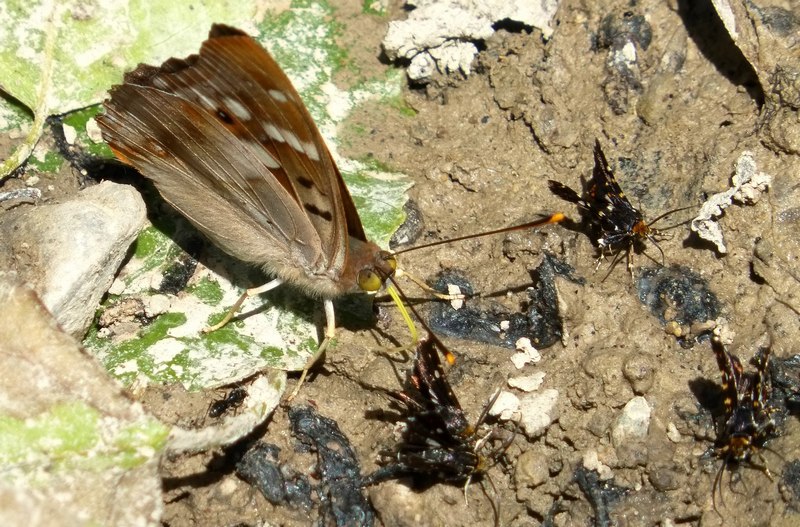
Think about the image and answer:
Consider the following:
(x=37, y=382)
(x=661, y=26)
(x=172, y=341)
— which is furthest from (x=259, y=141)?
(x=661, y=26)

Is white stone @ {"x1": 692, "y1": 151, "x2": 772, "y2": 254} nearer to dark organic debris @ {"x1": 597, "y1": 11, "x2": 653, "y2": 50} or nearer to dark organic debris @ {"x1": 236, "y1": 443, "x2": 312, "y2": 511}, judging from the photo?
dark organic debris @ {"x1": 597, "y1": 11, "x2": 653, "y2": 50}

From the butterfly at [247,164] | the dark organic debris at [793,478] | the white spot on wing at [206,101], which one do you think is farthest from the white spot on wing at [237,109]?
the dark organic debris at [793,478]

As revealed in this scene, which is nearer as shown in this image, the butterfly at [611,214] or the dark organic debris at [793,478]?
the dark organic debris at [793,478]

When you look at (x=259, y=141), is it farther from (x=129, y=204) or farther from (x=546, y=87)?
(x=546, y=87)

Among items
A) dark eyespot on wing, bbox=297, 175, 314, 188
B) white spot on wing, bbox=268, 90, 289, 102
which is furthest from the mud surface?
white spot on wing, bbox=268, 90, 289, 102

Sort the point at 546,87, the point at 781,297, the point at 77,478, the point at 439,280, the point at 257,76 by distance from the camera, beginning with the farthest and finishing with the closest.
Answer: the point at 546,87
the point at 439,280
the point at 781,297
the point at 257,76
the point at 77,478

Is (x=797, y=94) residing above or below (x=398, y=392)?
above

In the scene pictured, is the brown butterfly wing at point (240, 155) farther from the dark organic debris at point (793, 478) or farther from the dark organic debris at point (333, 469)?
the dark organic debris at point (793, 478)
